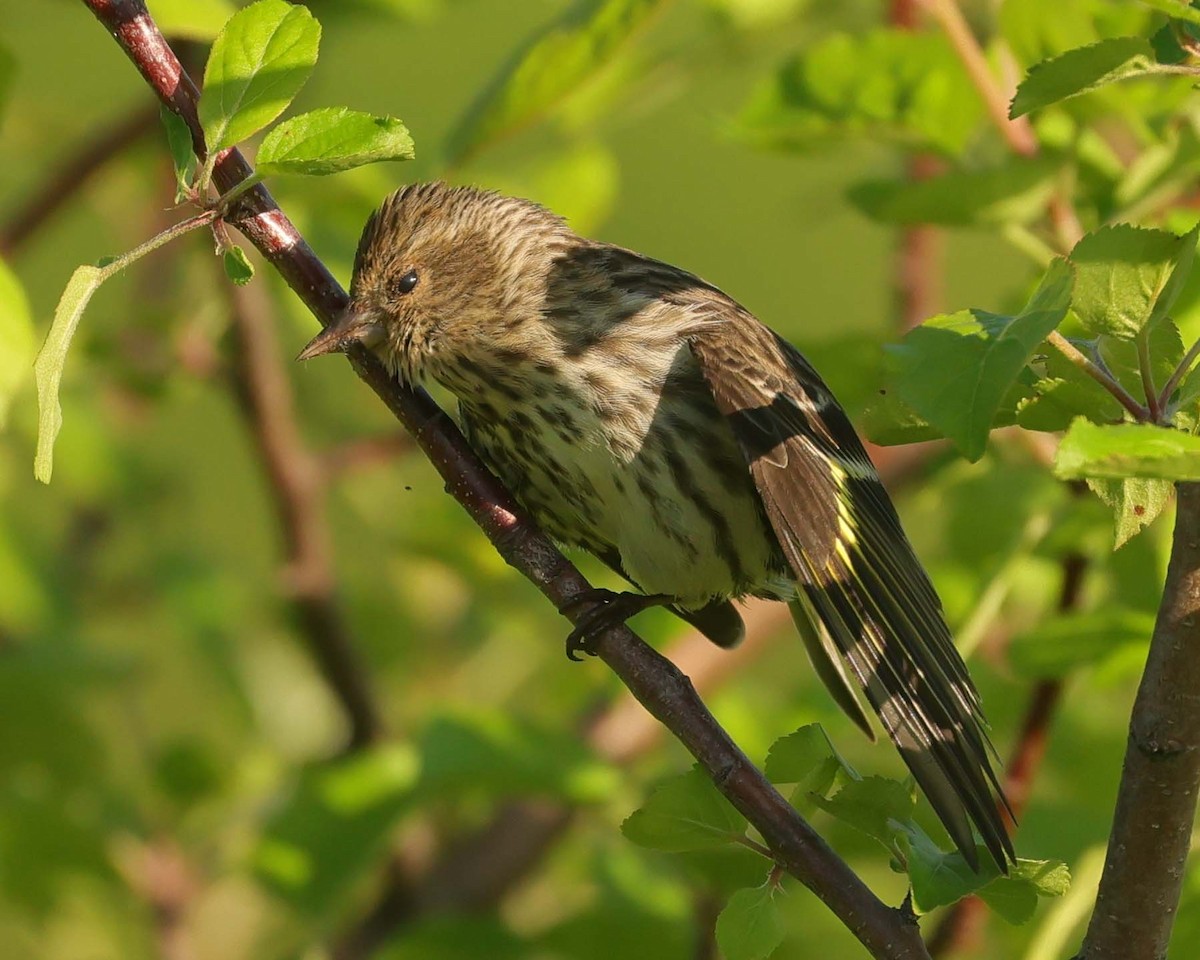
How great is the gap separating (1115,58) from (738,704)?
1.71 meters

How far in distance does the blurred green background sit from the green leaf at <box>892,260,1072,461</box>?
0.94 metres

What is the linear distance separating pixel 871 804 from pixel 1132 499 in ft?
1.24

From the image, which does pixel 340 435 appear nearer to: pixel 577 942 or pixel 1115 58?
pixel 577 942

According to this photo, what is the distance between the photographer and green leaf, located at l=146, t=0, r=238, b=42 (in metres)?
1.98

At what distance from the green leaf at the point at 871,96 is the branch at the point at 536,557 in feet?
2.14

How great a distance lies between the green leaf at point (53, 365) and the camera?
1.40 metres

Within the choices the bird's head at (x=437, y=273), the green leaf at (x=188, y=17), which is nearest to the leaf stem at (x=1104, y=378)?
the green leaf at (x=188, y=17)

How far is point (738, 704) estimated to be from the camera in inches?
116

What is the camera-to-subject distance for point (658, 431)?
2641 millimetres

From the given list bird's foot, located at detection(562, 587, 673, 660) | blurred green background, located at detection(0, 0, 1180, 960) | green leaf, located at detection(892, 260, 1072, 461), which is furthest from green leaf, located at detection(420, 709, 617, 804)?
green leaf, located at detection(892, 260, 1072, 461)

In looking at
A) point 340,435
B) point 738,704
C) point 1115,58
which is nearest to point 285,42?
point 1115,58

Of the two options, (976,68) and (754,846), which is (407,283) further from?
(754,846)

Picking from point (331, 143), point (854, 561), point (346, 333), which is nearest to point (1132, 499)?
point (331, 143)

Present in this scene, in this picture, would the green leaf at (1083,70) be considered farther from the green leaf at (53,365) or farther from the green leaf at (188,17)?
the green leaf at (188,17)
